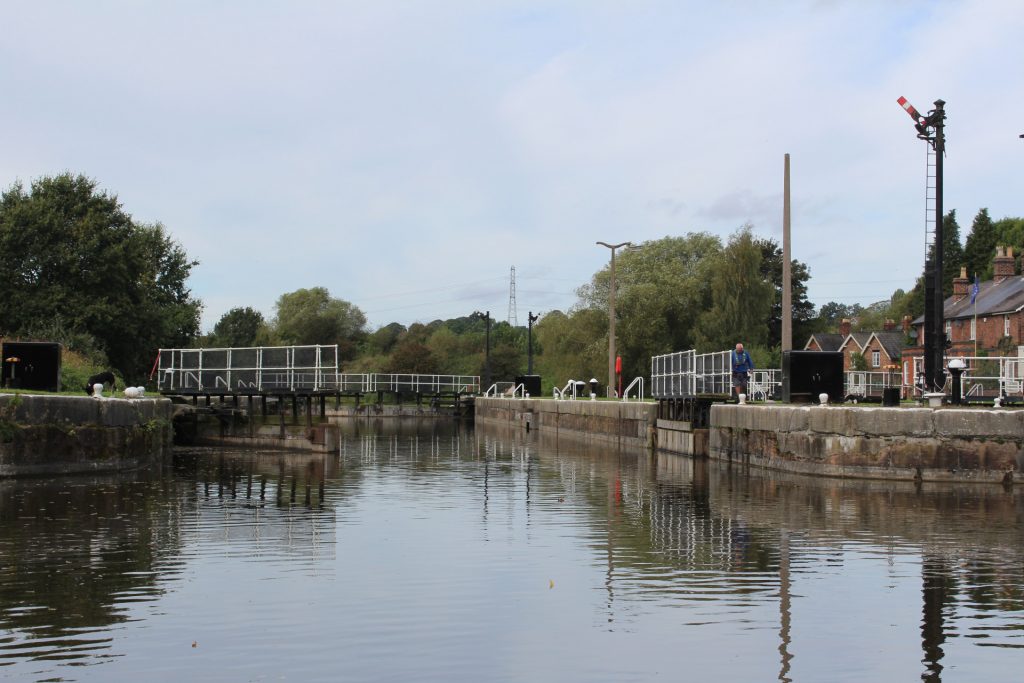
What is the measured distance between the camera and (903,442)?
21.1 m

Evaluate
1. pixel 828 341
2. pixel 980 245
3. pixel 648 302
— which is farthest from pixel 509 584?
pixel 980 245

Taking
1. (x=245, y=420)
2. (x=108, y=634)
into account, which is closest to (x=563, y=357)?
(x=245, y=420)

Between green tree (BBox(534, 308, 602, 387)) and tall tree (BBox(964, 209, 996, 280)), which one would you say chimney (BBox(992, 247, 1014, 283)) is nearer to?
tall tree (BBox(964, 209, 996, 280))

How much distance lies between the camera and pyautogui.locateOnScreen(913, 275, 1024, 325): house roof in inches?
2509

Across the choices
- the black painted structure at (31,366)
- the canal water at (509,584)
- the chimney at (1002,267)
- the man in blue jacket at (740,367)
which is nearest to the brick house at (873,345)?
the chimney at (1002,267)

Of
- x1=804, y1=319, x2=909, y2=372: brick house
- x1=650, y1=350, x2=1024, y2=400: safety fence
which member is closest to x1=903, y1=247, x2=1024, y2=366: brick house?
x1=804, y1=319, x2=909, y2=372: brick house

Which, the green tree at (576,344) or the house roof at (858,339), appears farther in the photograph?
the house roof at (858,339)

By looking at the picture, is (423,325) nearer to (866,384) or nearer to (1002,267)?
(1002,267)

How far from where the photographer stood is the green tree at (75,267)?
4700cm

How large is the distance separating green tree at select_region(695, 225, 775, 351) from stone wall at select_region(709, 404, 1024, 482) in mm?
46997

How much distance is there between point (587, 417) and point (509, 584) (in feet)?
112

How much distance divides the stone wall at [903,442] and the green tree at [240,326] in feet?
402

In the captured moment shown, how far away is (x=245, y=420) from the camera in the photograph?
37.2 meters

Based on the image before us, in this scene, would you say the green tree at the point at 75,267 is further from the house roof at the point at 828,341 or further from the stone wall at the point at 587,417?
the house roof at the point at 828,341
